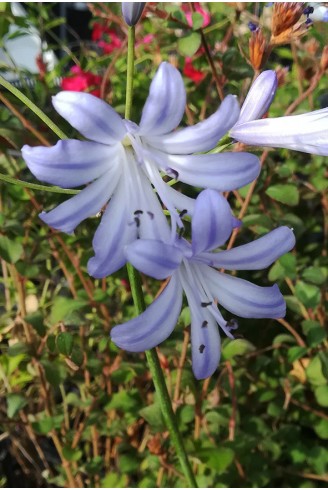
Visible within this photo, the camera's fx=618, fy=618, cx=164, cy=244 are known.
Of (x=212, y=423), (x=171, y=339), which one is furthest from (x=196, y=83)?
(x=212, y=423)

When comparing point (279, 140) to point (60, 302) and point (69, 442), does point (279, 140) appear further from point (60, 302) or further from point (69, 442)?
point (69, 442)

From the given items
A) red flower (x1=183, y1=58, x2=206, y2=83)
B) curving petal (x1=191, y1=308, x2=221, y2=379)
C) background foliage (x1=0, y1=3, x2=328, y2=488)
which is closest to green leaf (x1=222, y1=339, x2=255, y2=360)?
background foliage (x1=0, y1=3, x2=328, y2=488)

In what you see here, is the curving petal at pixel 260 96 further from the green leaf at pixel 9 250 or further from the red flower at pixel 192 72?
the red flower at pixel 192 72

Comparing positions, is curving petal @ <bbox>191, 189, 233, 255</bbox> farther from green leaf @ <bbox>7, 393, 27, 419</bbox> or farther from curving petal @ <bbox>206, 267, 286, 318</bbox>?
green leaf @ <bbox>7, 393, 27, 419</bbox>

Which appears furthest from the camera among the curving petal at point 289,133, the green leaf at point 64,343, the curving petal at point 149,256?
the green leaf at point 64,343

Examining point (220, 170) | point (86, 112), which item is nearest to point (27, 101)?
point (86, 112)

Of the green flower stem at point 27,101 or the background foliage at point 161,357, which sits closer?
the green flower stem at point 27,101

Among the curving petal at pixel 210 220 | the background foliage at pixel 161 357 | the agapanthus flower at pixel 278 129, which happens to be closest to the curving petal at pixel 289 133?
the agapanthus flower at pixel 278 129
